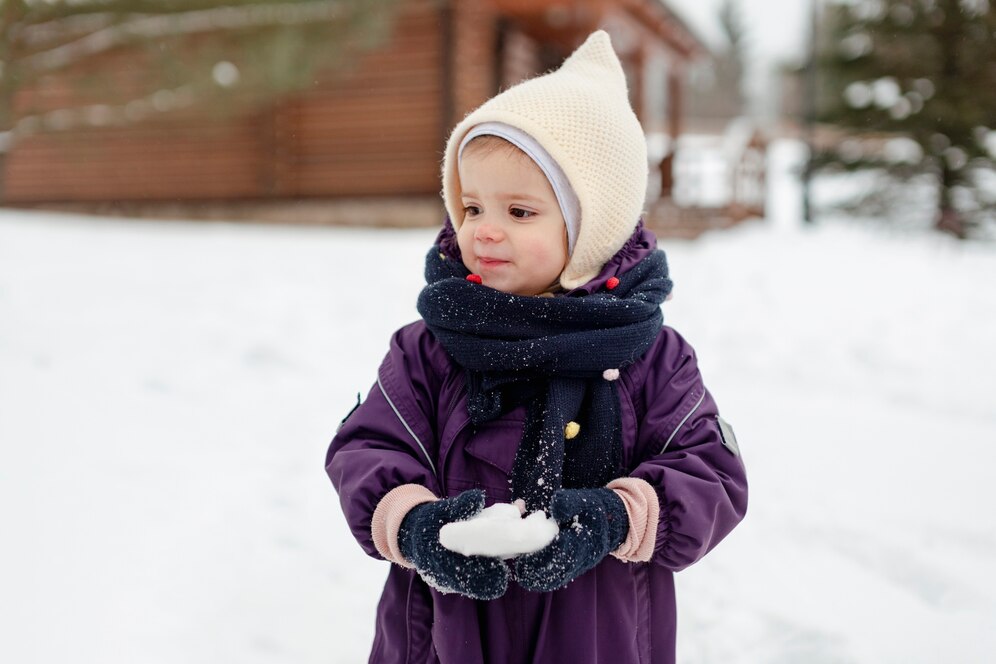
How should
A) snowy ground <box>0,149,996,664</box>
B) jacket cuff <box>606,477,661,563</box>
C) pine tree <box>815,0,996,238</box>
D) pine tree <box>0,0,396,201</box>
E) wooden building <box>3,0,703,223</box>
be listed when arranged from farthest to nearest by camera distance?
1. pine tree <box>815,0,996,238</box>
2. wooden building <box>3,0,703,223</box>
3. pine tree <box>0,0,396,201</box>
4. snowy ground <box>0,149,996,664</box>
5. jacket cuff <box>606,477,661,563</box>

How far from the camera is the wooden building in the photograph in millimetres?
11328

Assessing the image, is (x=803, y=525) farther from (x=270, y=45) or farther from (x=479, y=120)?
(x=270, y=45)

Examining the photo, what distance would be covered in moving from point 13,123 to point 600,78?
15.4 feet

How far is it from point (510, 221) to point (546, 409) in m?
0.37

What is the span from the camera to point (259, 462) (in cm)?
340

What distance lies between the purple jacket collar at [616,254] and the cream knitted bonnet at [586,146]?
0.02m

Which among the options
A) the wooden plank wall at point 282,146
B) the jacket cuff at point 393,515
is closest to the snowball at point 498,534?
the jacket cuff at point 393,515

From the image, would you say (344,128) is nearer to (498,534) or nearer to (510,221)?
(510,221)

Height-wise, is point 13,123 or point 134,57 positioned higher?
point 134,57

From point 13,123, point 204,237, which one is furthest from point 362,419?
point 204,237

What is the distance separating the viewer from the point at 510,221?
1.66 meters

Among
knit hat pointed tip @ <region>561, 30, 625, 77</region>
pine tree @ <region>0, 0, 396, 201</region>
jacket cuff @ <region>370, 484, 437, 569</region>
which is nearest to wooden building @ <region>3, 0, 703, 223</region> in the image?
pine tree @ <region>0, 0, 396, 201</region>

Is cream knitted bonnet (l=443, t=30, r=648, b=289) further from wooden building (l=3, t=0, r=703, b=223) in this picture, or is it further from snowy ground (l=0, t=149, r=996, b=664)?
wooden building (l=3, t=0, r=703, b=223)

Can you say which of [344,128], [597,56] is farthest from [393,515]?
[344,128]
